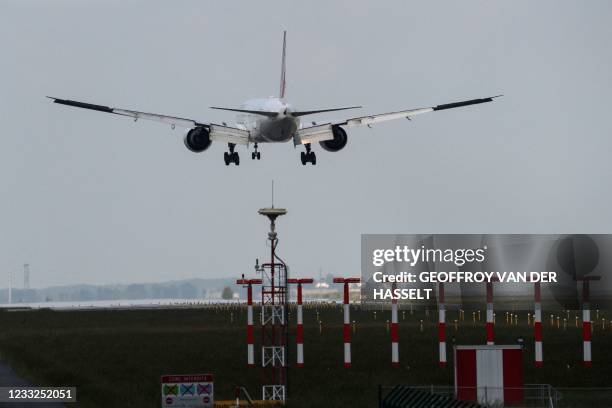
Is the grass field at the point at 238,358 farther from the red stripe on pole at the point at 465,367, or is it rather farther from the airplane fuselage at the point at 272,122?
the airplane fuselage at the point at 272,122

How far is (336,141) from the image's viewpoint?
101 meters

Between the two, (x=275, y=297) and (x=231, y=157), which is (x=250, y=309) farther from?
(x=231, y=157)

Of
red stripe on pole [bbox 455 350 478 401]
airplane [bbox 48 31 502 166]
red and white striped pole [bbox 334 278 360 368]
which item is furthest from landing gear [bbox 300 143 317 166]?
red stripe on pole [bbox 455 350 478 401]

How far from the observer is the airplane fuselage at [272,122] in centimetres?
9500

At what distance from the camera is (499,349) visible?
226 feet

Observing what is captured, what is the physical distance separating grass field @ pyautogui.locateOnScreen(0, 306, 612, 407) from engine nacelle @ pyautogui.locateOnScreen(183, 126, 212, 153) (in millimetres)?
15007

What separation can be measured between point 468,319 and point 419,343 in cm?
4245

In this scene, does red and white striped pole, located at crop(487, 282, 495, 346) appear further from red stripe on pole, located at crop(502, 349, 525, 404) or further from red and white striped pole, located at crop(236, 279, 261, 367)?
red and white striped pole, located at crop(236, 279, 261, 367)

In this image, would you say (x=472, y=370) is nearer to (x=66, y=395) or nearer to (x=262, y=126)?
(x=66, y=395)

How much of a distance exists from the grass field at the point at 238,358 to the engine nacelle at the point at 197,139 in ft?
49.2

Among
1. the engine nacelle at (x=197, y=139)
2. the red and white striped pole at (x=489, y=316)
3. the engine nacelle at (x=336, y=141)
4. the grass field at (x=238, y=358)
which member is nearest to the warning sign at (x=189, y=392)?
the grass field at (x=238, y=358)

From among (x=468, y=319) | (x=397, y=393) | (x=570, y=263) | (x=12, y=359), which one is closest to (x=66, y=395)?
(x=397, y=393)

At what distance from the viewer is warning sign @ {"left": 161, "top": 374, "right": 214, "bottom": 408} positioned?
59688mm

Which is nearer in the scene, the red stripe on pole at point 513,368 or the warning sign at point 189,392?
the warning sign at point 189,392
